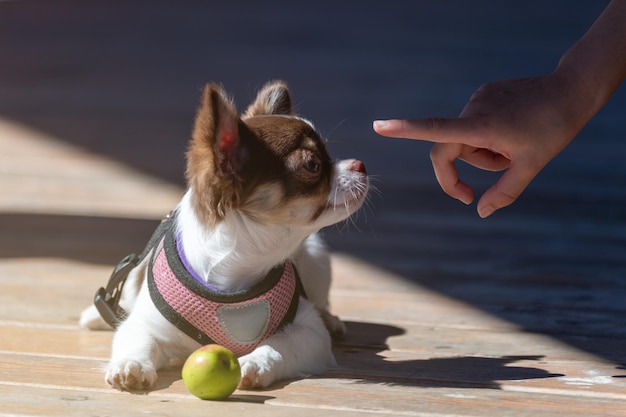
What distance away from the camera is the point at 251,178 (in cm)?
276

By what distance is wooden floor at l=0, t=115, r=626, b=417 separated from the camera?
2.57 meters

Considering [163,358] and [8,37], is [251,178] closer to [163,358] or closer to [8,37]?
[163,358]

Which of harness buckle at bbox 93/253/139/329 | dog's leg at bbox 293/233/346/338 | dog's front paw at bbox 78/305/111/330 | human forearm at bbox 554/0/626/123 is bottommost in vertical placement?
dog's front paw at bbox 78/305/111/330

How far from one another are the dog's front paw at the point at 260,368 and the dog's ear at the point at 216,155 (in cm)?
35

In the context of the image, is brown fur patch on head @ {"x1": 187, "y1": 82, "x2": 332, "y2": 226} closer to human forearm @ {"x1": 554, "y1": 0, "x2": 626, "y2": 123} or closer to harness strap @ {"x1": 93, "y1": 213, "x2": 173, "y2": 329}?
harness strap @ {"x1": 93, "y1": 213, "x2": 173, "y2": 329}

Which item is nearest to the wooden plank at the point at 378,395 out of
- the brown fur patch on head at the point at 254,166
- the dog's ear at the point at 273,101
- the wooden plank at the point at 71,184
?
the brown fur patch on head at the point at 254,166

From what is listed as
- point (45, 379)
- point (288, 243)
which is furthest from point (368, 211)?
point (45, 379)

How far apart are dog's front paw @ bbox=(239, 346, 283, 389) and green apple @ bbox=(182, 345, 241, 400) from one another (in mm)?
80

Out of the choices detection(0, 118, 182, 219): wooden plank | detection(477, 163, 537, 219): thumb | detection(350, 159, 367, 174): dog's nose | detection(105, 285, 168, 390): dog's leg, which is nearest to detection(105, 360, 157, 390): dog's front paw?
detection(105, 285, 168, 390): dog's leg

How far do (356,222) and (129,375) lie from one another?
2286 mm

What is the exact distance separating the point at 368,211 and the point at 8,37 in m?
5.35

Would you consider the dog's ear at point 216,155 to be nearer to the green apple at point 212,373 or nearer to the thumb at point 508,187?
the green apple at point 212,373

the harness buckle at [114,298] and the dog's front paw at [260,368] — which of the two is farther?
the harness buckle at [114,298]

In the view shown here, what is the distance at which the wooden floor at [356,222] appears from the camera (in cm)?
273
